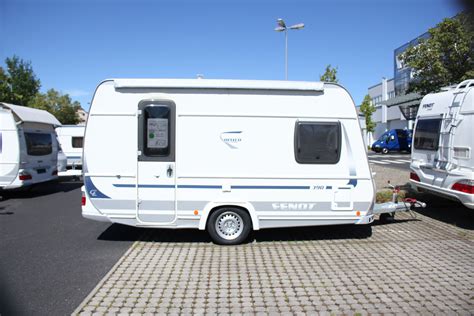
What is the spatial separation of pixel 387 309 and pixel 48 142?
11.6 metres

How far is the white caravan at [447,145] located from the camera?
21.5 ft

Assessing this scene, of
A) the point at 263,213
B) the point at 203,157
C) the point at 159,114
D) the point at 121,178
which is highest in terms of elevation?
the point at 159,114

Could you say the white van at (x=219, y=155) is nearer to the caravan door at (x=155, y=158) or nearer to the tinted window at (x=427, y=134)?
the caravan door at (x=155, y=158)

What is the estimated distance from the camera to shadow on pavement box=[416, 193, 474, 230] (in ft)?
24.2

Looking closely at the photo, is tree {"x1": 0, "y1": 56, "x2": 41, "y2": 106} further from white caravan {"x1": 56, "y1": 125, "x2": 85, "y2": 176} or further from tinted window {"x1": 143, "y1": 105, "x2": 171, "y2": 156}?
tinted window {"x1": 143, "y1": 105, "x2": 171, "y2": 156}

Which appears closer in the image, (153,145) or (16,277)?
(16,277)

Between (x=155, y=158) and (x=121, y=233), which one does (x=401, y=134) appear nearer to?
(x=121, y=233)

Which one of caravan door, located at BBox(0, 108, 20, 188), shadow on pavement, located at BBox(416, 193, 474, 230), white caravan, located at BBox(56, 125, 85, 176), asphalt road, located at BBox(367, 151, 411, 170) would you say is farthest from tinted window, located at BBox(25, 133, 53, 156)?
asphalt road, located at BBox(367, 151, 411, 170)

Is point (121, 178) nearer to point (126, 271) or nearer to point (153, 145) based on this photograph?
point (153, 145)

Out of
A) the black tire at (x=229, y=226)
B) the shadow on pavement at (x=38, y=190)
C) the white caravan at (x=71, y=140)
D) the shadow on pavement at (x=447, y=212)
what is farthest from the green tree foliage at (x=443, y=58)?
the white caravan at (x=71, y=140)

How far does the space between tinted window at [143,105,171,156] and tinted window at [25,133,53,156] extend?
6.81 metres

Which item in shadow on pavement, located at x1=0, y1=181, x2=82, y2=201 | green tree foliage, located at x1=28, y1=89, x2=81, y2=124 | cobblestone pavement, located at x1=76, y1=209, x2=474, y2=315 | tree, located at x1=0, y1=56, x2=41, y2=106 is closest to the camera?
cobblestone pavement, located at x1=76, y1=209, x2=474, y2=315

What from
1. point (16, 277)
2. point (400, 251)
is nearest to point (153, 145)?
point (16, 277)

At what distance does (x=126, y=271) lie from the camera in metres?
4.78
